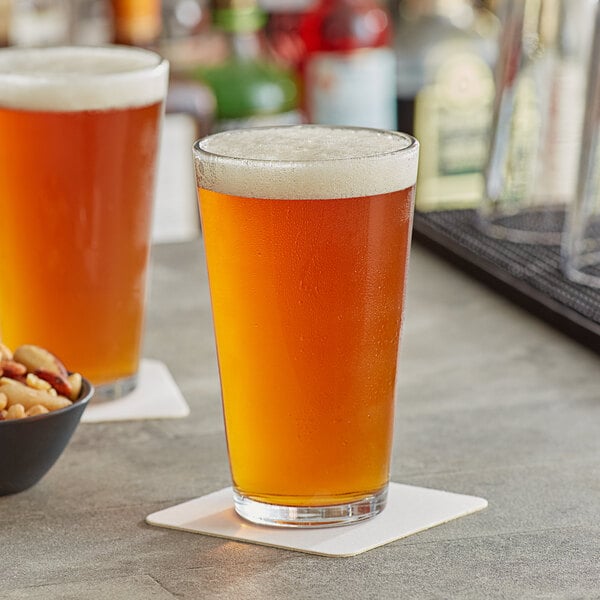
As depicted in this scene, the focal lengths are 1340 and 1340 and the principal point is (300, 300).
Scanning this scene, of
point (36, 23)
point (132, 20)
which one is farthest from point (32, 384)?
point (36, 23)

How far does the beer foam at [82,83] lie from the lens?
0.87 meters

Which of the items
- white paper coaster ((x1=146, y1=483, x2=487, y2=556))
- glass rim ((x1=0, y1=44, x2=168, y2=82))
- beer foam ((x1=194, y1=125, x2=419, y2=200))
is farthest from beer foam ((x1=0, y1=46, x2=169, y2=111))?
white paper coaster ((x1=146, y1=483, x2=487, y2=556))

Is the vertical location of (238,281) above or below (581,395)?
above

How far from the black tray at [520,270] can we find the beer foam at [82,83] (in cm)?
36

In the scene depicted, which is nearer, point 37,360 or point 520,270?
point 37,360

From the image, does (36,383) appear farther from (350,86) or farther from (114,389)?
(350,86)

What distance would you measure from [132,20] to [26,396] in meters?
1.48

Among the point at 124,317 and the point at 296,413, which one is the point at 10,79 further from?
the point at 296,413

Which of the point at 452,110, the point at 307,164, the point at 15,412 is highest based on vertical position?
the point at 307,164

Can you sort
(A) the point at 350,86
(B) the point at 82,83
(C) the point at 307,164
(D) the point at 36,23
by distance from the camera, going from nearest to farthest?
(C) the point at 307,164 → (B) the point at 82,83 → (A) the point at 350,86 → (D) the point at 36,23

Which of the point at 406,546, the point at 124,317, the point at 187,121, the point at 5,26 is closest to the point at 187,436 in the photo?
the point at 124,317

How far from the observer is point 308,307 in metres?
0.68

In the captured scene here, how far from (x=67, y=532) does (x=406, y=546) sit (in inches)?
7.3

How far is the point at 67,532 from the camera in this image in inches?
28.7
